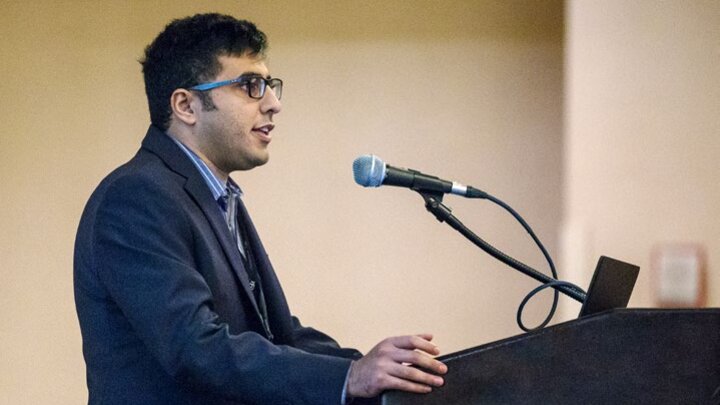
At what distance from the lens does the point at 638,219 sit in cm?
285

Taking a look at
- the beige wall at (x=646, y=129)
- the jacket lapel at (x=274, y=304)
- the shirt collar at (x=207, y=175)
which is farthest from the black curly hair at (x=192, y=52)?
the beige wall at (x=646, y=129)

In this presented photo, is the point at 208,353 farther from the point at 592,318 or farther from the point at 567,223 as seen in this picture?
the point at 567,223

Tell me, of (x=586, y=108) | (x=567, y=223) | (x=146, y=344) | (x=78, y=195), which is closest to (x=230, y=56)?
(x=146, y=344)

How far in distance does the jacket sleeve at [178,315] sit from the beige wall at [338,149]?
230 centimetres

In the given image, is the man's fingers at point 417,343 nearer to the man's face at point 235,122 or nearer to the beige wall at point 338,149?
the man's face at point 235,122

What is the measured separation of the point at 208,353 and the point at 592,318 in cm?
63

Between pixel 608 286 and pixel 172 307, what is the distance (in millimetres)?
711

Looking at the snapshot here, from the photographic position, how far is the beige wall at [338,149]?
4.06m

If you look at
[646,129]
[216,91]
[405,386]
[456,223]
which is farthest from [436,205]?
[646,129]

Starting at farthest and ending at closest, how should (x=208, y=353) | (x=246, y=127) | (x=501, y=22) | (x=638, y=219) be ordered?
(x=501, y=22) < (x=638, y=219) < (x=246, y=127) < (x=208, y=353)

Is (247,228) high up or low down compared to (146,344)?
up

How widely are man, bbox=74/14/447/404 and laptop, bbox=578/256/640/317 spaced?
27 cm

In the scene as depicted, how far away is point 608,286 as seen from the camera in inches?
63.3

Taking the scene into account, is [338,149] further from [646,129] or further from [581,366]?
[581,366]
